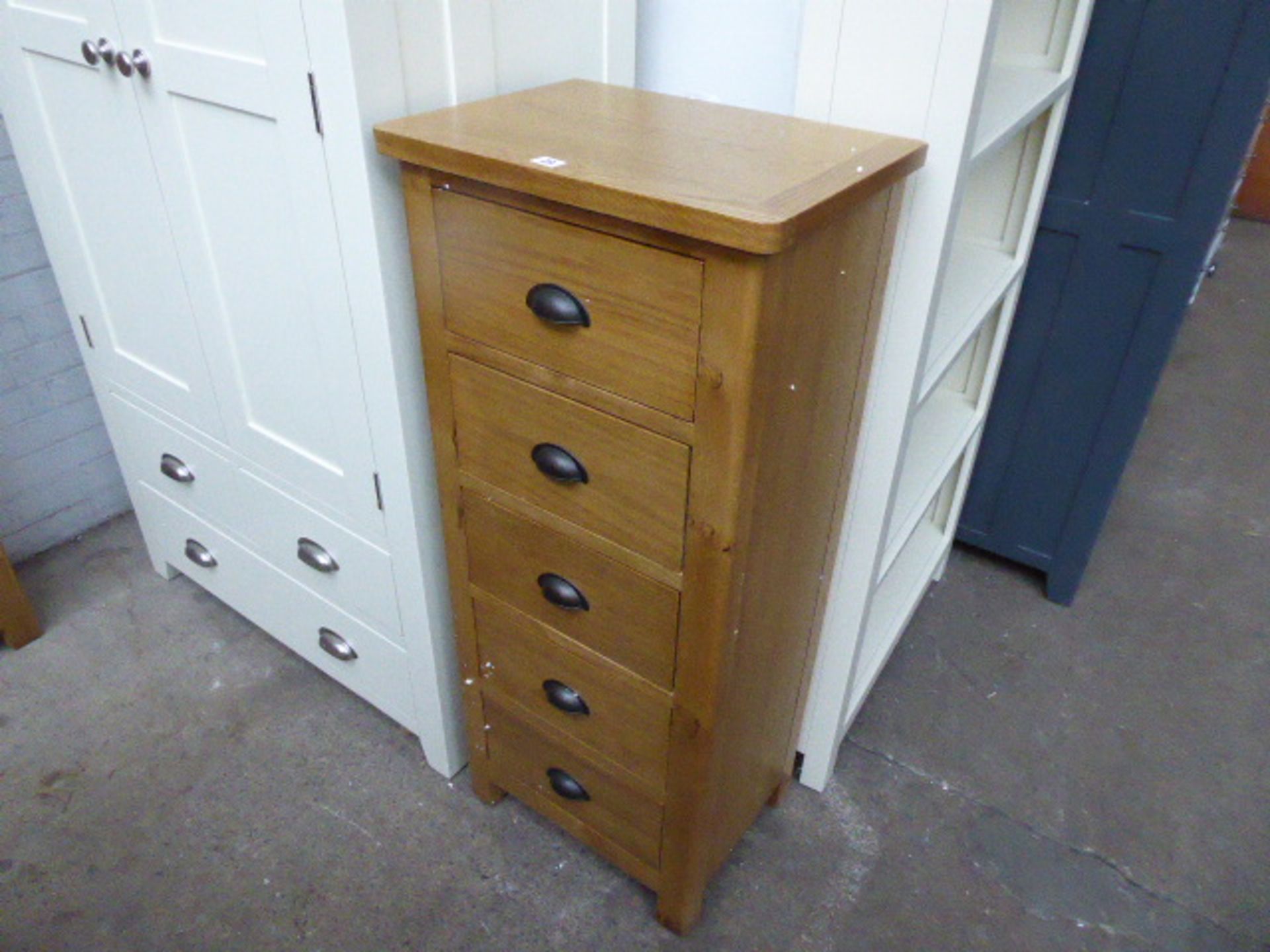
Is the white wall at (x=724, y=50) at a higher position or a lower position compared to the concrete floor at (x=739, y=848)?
higher

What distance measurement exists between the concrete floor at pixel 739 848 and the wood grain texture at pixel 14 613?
0.13 feet

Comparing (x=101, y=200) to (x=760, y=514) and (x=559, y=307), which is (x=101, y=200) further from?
(x=760, y=514)

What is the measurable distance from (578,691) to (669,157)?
2.45ft

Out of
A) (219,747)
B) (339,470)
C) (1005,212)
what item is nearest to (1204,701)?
(1005,212)

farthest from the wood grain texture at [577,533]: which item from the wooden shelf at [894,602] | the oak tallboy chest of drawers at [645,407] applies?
the wooden shelf at [894,602]

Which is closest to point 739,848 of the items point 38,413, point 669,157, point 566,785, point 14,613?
point 566,785

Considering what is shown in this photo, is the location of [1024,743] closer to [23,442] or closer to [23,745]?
[23,745]

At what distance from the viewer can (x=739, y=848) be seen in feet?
5.15

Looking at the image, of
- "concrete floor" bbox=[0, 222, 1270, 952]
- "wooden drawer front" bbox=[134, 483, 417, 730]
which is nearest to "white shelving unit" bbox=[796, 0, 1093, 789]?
"concrete floor" bbox=[0, 222, 1270, 952]

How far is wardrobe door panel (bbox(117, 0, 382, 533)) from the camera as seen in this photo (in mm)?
1108

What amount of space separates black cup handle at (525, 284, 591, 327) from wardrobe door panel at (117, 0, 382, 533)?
1.15 feet

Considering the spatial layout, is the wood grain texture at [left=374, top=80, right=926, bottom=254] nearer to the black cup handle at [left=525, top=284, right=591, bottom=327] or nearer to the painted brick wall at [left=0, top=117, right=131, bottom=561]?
the black cup handle at [left=525, top=284, right=591, bottom=327]

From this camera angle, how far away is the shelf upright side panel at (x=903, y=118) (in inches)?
40.5

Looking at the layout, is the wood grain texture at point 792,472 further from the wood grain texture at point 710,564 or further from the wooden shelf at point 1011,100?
the wooden shelf at point 1011,100
